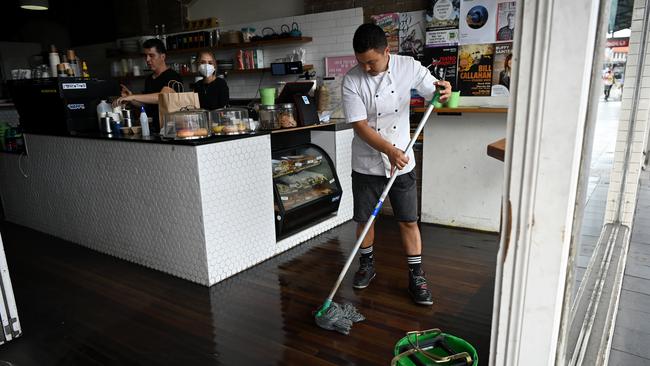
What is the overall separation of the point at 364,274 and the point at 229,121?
155 cm

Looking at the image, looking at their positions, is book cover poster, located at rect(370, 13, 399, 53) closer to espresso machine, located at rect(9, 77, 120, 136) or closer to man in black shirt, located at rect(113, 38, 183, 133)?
man in black shirt, located at rect(113, 38, 183, 133)

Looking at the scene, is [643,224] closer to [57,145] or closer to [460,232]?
[460,232]

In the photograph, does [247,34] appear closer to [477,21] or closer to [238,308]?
[477,21]

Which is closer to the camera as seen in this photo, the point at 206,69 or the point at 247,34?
the point at 206,69

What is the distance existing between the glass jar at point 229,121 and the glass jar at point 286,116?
1.26 feet

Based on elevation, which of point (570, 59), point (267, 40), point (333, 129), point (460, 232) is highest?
point (267, 40)

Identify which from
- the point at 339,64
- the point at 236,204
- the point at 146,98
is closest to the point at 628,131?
the point at 339,64

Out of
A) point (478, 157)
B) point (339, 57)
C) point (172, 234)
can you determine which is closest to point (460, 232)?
point (478, 157)

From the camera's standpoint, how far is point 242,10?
5.69m

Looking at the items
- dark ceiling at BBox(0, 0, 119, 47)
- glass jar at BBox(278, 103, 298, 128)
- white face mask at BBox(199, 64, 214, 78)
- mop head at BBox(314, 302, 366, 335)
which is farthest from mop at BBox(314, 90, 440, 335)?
dark ceiling at BBox(0, 0, 119, 47)

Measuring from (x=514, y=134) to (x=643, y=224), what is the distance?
416cm

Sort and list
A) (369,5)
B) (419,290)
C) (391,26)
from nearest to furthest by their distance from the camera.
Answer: (419,290) < (391,26) < (369,5)

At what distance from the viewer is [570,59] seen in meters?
0.92

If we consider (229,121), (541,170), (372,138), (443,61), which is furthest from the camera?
(443,61)
